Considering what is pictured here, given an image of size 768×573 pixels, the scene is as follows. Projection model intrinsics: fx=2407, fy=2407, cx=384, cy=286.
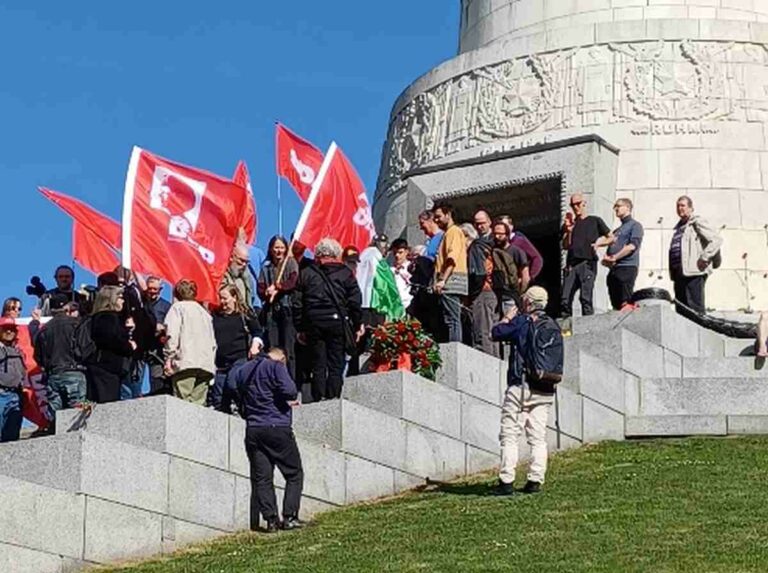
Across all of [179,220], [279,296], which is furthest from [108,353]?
[179,220]

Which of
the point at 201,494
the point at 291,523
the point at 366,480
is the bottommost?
the point at 291,523

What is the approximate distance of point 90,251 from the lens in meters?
25.1

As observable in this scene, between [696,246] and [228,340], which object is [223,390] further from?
[696,246]

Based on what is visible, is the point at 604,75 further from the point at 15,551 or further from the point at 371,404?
the point at 15,551

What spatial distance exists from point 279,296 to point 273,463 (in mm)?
3580

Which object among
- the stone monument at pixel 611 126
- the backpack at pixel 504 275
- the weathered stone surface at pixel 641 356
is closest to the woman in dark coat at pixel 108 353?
the backpack at pixel 504 275

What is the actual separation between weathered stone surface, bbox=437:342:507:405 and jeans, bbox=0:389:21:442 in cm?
365

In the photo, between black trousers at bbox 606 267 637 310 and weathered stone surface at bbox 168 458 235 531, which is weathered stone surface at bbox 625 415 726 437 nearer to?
black trousers at bbox 606 267 637 310

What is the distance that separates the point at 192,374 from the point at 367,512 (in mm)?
1859

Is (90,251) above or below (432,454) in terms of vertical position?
above

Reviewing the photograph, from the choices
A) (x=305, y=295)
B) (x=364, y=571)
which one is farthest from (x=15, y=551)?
(x=305, y=295)

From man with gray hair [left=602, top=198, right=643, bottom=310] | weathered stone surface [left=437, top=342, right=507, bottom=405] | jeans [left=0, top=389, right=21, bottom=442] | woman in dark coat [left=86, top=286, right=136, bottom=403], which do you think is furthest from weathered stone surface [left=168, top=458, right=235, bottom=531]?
man with gray hair [left=602, top=198, right=643, bottom=310]

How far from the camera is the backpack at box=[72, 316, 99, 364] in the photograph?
65.5 ft

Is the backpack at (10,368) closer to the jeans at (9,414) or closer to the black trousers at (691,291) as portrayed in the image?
the jeans at (9,414)
